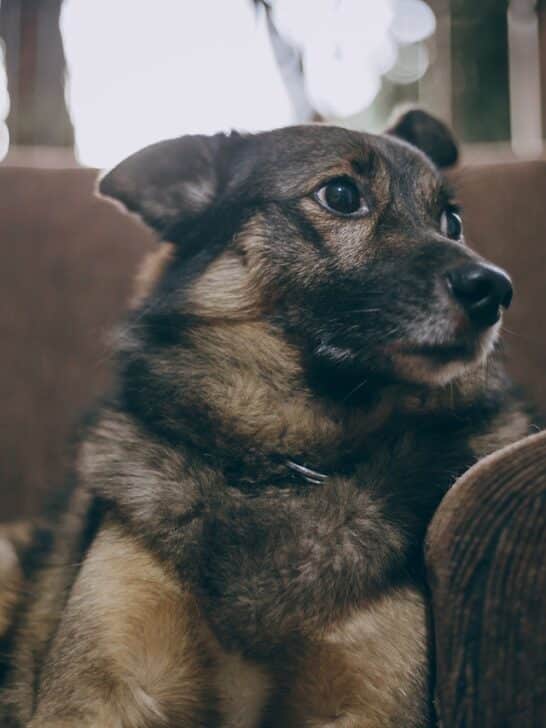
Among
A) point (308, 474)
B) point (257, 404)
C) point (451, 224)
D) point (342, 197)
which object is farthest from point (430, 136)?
point (308, 474)

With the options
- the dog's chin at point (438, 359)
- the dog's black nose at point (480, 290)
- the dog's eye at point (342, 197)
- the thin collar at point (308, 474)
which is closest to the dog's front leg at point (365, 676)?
the thin collar at point (308, 474)

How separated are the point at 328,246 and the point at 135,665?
3.04 feet

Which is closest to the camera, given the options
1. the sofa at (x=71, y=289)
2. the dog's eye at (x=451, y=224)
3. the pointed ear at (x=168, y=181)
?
the pointed ear at (x=168, y=181)

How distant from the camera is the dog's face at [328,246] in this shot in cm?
148

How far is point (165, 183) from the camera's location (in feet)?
5.98

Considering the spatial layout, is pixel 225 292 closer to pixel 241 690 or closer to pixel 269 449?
A: pixel 269 449

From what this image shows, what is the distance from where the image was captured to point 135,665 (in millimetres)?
1289

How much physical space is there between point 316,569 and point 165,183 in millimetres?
1006

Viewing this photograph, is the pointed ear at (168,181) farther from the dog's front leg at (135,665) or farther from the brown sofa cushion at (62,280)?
the dog's front leg at (135,665)

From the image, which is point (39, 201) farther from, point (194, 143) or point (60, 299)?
point (194, 143)

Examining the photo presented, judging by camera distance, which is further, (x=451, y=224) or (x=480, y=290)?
(x=451, y=224)

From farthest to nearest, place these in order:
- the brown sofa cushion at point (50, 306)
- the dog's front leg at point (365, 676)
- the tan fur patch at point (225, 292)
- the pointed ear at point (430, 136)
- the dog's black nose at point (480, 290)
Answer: the brown sofa cushion at point (50, 306), the pointed ear at point (430, 136), the tan fur patch at point (225, 292), the dog's black nose at point (480, 290), the dog's front leg at point (365, 676)

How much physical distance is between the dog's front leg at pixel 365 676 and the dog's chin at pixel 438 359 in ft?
1.49

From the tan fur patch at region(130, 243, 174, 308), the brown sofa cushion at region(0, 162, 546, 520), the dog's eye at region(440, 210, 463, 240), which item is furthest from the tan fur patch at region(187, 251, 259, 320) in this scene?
the brown sofa cushion at region(0, 162, 546, 520)
